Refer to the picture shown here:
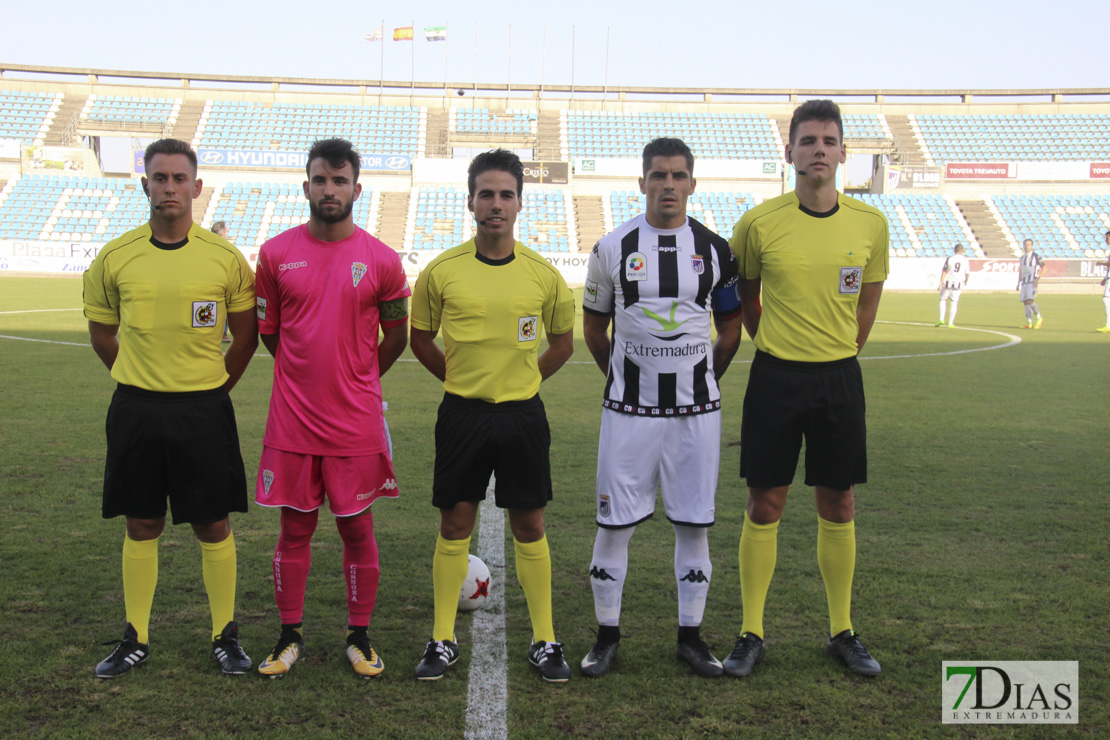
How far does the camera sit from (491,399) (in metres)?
3.66

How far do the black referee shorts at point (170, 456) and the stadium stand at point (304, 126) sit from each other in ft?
142

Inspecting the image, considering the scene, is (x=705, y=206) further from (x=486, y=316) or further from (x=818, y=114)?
(x=486, y=316)

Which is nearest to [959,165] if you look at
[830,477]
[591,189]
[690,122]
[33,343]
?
[690,122]

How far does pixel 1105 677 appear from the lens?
3531mm

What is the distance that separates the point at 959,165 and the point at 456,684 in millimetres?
48581

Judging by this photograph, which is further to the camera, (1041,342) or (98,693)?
(1041,342)

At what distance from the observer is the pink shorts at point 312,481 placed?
363cm

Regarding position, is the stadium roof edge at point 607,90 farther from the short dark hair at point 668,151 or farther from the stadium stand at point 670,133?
the short dark hair at point 668,151

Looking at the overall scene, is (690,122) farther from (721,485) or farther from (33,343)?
(721,485)

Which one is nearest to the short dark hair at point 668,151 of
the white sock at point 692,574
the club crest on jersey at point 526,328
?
the club crest on jersey at point 526,328

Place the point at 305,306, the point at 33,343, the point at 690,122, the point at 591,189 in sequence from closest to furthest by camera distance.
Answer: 1. the point at 305,306
2. the point at 33,343
3. the point at 591,189
4. the point at 690,122

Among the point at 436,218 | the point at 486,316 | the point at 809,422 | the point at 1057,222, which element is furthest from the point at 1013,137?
the point at 486,316

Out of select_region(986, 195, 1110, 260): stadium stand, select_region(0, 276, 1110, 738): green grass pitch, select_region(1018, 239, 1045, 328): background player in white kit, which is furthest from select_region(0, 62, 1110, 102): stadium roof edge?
select_region(0, 276, 1110, 738): green grass pitch

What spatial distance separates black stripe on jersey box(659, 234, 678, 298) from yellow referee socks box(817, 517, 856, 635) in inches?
51.4
